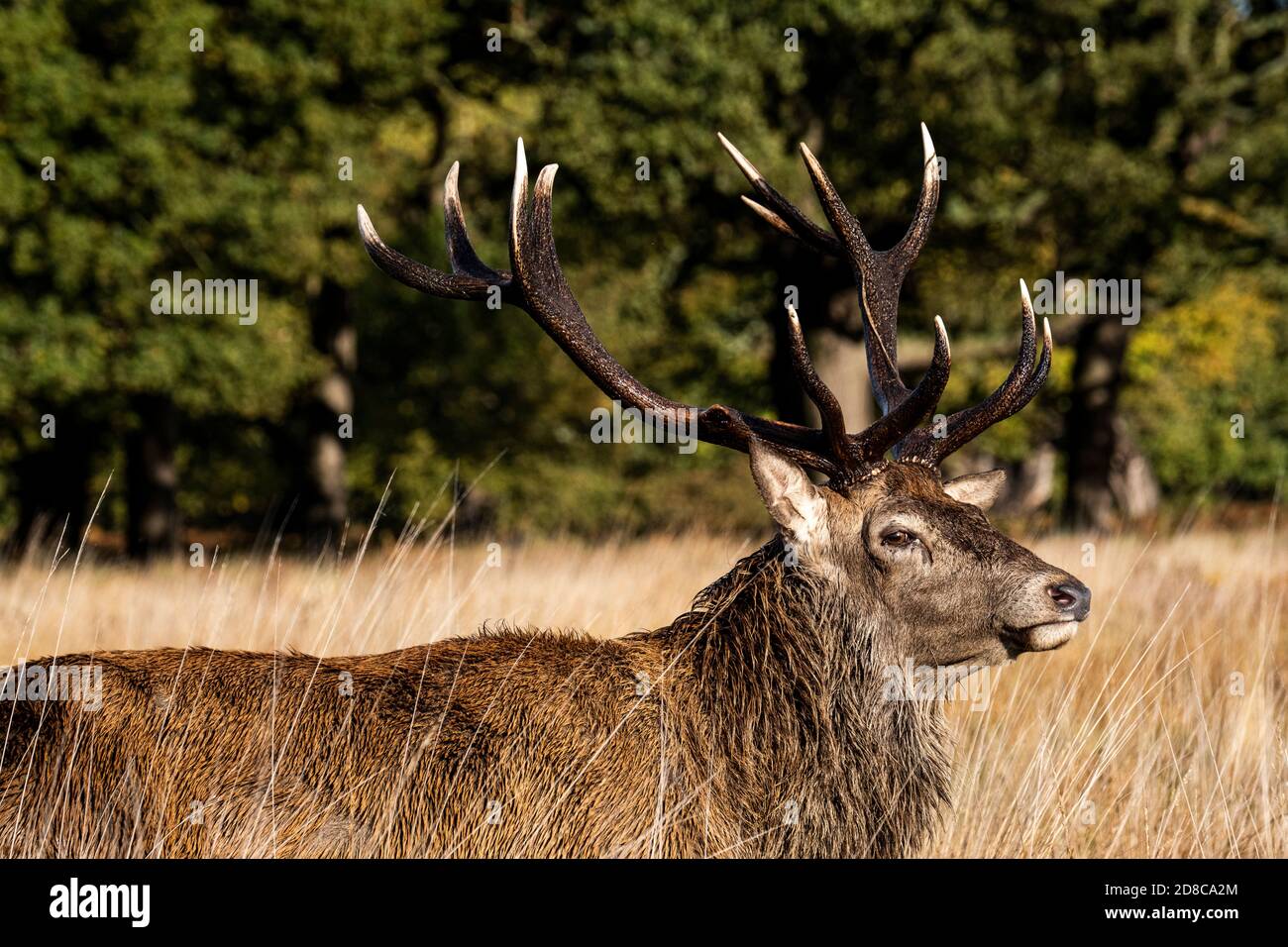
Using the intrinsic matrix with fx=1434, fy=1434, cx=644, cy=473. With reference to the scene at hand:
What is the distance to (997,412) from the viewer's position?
420 centimetres

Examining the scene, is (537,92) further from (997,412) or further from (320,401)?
(997,412)

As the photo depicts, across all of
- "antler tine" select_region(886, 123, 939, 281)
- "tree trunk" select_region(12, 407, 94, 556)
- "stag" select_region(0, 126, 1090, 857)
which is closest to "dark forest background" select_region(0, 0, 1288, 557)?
"tree trunk" select_region(12, 407, 94, 556)

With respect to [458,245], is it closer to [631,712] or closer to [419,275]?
[419,275]

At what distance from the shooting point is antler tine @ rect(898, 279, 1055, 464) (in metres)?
4.09

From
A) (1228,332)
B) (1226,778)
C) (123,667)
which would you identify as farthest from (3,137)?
(1228,332)

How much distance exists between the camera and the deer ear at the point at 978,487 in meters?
4.28

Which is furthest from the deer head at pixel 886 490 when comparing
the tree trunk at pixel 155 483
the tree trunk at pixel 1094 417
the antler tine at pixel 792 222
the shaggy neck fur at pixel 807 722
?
the tree trunk at pixel 155 483

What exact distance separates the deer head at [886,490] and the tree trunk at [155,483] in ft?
47.5

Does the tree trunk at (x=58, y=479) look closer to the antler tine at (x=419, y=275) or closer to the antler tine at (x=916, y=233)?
the antler tine at (x=419, y=275)

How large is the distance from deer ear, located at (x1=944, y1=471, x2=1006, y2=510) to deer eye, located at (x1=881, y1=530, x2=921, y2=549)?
534 millimetres

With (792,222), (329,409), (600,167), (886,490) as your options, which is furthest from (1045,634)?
(329,409)

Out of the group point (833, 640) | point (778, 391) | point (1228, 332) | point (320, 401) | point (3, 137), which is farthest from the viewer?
point (1228, 332)

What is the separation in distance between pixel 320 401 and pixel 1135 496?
23001 millimetres

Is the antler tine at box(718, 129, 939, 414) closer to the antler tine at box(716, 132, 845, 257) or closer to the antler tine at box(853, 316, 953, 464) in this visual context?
the antler tine at box(716, 132, 845, 257)
